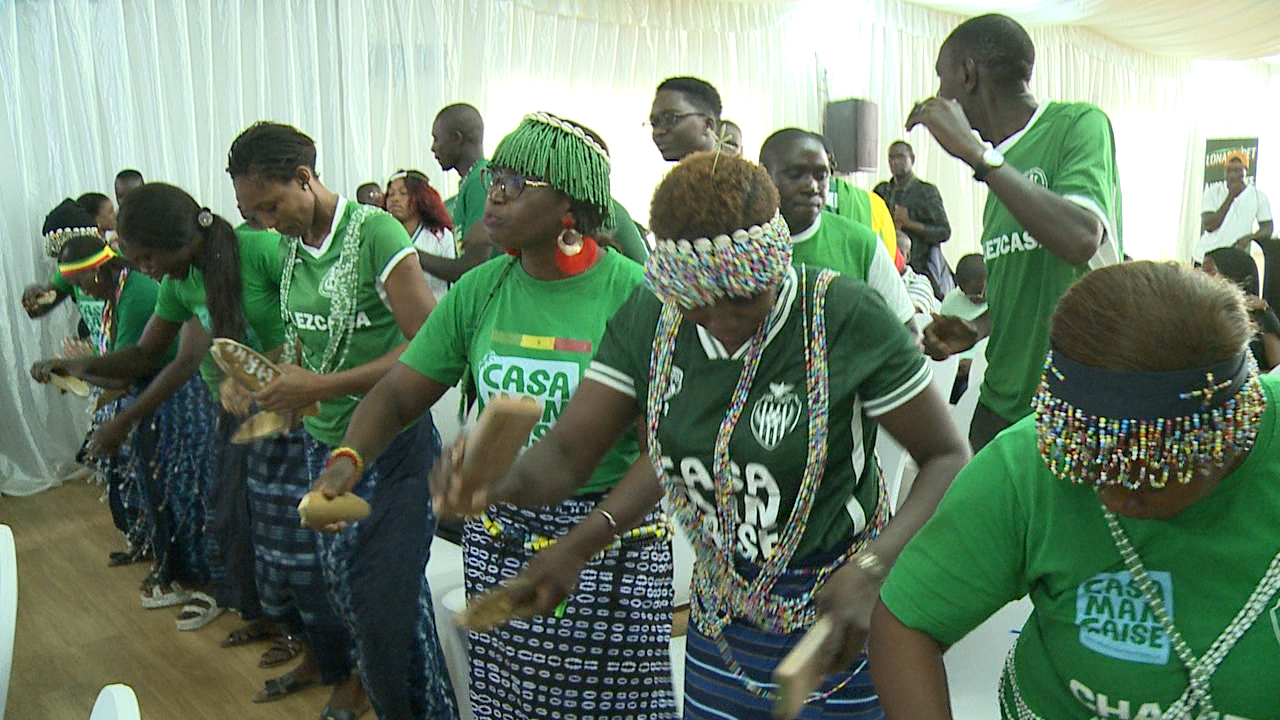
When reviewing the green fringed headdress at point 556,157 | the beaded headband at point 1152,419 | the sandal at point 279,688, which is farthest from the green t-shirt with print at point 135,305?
the beaded headband at point 1152,419

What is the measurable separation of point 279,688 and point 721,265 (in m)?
2.70

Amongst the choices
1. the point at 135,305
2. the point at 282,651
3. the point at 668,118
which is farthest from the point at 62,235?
the point at 668,118

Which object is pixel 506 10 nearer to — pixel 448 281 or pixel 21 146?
pixel 21 146

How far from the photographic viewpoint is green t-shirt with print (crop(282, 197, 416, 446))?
2.59m

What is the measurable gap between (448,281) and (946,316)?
2.45m

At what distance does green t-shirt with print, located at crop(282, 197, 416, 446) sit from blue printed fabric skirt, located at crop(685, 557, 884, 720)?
4.37ft


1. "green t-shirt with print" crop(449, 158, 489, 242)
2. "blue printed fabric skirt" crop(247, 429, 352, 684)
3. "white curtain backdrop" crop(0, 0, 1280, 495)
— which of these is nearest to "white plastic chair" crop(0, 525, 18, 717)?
"blue printed fabric skirt" crop(247, 429, 352, 684)

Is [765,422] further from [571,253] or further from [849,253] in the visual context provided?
[849,253]

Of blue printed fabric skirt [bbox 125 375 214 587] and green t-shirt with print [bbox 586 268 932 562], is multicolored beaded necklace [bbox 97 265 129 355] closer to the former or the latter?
blue printed fabric skirt [bbox 125 375 214 587]

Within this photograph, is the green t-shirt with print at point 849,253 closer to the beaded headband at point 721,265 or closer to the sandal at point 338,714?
the beaded headband at point 721,265

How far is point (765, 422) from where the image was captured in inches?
58.2

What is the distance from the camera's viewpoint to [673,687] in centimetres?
208

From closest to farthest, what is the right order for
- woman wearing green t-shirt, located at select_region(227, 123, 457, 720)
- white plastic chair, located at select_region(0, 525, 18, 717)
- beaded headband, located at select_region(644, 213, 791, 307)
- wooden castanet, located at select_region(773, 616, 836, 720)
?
wooden castanet, located at select_region(773, 616, 836, 720)
beaded headband, located at select_region(644, 213, 791, 307)
white plastic chair, located at select_region(0, 525, 18, 717)
woman wearing green t-shirt, located at select_region(227, 123, 457, 720)

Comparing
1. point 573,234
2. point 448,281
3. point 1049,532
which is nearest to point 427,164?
point 448,281
